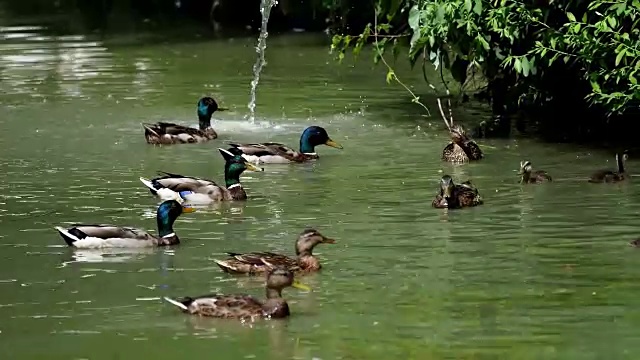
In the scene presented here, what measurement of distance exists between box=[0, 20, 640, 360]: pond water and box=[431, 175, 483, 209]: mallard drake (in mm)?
159

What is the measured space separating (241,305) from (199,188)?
16.0 ft

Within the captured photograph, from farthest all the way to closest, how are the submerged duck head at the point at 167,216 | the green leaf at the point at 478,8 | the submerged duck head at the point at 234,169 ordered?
the green leaf at the point at 478,8, the submerged duck head at the point at 234,169, the submerged duck head at the point at 167,216

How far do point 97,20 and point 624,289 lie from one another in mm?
28181

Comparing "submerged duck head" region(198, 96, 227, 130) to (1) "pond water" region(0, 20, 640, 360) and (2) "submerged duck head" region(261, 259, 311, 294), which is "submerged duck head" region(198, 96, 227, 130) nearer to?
(1) "pond water" region(0, 20, 640, 360)

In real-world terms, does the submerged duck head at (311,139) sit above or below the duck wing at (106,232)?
below

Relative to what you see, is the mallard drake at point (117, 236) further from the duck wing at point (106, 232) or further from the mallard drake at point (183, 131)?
the mallard drake at point (183, 131)

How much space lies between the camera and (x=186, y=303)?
Result: 33.9ft

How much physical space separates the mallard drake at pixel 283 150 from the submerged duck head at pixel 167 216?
3.93 meters

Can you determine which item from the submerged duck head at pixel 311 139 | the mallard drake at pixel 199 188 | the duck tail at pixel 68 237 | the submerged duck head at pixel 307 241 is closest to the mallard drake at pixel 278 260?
the submerged duck head at pixel 307 241

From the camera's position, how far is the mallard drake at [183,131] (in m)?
18.4

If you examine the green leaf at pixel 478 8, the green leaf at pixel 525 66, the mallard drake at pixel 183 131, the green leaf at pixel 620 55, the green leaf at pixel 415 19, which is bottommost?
the mallard drake at pixel 183 131

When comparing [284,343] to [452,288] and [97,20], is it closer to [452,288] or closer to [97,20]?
[452,288]

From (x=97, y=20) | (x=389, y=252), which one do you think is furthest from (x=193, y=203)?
(x=97, y=20)

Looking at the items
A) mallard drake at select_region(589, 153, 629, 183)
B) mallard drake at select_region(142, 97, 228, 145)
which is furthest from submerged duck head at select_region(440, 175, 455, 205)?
mallard drake at select_region(142, 97, 228, 145)
